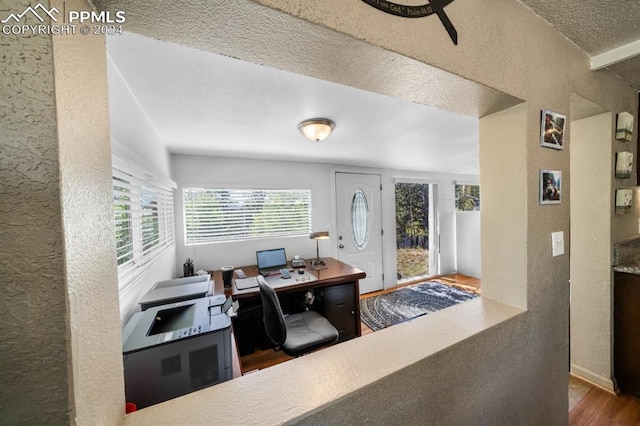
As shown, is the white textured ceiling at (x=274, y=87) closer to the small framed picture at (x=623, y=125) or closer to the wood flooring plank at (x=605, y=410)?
the small framed picture at (x=623, y=125)

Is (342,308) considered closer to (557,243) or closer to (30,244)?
(557,243)

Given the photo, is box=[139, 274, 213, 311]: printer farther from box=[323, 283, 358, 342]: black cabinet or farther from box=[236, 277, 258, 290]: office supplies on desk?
box=[323, 283, 358, 342]: black cabinet

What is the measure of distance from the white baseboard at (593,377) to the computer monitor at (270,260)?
99.1 inches

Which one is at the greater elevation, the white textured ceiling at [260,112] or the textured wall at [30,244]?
the white textured ceiling at [260,112]

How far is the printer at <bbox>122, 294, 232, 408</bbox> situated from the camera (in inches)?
29.3

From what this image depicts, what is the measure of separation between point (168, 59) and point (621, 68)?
2.40 meters

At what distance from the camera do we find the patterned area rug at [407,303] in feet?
9.12

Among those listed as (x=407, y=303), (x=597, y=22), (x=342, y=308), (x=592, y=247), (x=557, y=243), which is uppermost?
(x=597, y=22)

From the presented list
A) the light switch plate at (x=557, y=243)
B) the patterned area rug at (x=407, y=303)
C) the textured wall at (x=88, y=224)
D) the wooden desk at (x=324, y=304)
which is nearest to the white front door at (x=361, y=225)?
the patterned area rug at (x=407, y=303)

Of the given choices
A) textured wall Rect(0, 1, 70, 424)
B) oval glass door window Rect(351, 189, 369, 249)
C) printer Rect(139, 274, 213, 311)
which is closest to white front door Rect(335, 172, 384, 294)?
oval glass door window Rect(351, 189, 369, 249)

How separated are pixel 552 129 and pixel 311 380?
1.43m

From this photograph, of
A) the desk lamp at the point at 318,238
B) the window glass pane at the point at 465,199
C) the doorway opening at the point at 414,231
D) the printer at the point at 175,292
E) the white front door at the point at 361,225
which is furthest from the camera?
the window glass pane at the point at 465,199

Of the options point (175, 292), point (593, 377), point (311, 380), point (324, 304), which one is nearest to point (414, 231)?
point (324, 304)

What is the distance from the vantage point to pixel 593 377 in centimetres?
157
